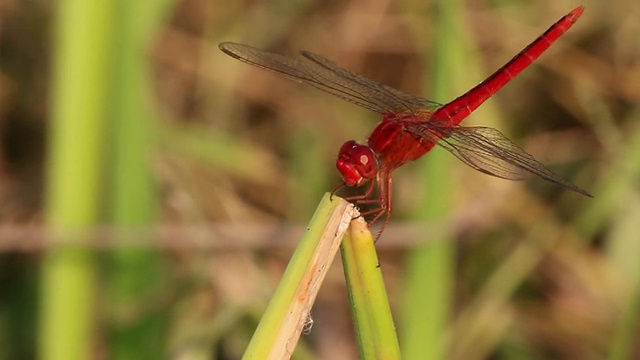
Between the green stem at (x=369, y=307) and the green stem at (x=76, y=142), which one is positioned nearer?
the green stem at (x=369, y=307)

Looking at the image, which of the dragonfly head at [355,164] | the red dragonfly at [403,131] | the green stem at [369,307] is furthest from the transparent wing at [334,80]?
the green stem at [369,307]

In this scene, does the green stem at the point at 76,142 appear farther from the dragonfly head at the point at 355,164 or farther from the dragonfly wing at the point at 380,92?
the dragonfly wing at the point at 380,92

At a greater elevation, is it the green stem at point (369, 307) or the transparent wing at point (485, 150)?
the transparent wing at point (485, 150)

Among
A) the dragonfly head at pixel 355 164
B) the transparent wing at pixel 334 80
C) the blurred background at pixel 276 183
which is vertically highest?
the transparent wing at pixel 334 80

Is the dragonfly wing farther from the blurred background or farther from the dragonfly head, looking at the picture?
the dragonfly head

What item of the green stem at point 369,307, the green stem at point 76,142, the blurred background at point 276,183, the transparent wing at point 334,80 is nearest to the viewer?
the green stem at point 369,307

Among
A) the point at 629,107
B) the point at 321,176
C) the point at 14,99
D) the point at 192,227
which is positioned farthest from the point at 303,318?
the point at 14,99

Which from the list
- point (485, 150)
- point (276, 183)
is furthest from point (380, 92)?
point (276, 183)
